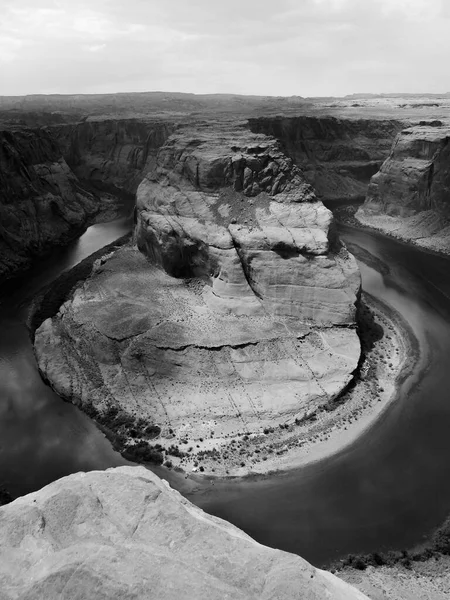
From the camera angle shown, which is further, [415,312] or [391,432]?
[415,312]

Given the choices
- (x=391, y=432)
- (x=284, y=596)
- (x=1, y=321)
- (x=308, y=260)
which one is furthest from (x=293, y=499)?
(x=1, y=321)

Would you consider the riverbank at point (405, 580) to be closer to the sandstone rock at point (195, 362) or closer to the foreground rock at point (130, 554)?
the foreground rock at point (130, 554)

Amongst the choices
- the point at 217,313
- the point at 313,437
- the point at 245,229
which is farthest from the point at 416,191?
the point at 313,437

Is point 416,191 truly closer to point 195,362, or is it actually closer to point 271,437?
point 195,362

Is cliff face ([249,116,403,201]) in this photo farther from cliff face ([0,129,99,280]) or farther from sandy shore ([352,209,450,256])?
cliff face ([0,129,99,280])

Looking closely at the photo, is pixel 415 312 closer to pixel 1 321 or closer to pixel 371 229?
pixel 371 229

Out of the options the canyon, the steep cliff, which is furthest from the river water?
the steep cliff
